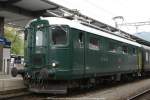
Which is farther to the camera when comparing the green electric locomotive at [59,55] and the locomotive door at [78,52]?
the locomotive door at [78,52]

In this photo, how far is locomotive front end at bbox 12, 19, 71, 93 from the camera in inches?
496

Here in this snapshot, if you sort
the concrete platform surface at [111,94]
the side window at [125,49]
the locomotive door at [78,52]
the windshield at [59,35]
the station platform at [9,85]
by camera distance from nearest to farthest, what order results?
the windshield at [59,35], the locomotive door at [78,52], the concrete platform surface at [111,94], the station platform at [9,85], the side window at [125,49]

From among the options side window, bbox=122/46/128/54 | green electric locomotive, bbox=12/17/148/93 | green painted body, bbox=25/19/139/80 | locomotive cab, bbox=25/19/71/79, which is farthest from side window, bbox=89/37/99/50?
side window, bbox=122/46/128/54

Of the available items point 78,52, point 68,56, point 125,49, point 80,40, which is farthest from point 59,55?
point 125,49

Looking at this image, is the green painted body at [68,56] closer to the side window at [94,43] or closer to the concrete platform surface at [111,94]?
the side window at [94,43]

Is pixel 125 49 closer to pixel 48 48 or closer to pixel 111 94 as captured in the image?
pixel 111 94

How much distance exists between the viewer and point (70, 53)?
12.9 meters

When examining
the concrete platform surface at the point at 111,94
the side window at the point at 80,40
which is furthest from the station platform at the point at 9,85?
the side window at the point at 80,40

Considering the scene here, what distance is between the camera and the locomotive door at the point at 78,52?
43.1 feet

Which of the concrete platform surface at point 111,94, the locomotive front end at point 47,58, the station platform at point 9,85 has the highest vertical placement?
the locomotive front end at point 47,58

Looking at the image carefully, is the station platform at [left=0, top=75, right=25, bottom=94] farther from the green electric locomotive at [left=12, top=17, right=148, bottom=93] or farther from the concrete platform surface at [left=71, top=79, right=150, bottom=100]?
the concrete platform surface at [left=71, top=79, right=150, bottom=100]

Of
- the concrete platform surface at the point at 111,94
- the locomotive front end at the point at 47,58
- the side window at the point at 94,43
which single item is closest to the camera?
the locomotive front end at the point at 47,58

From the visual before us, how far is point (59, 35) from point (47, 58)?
3.58 feet

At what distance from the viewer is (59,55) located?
12.8 metres
